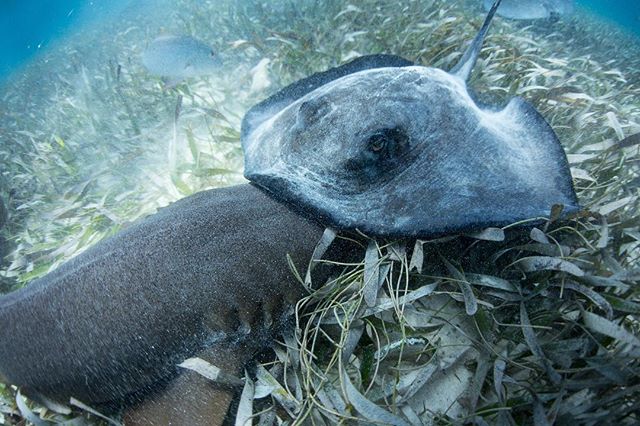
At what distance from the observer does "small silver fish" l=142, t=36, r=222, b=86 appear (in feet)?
16.5

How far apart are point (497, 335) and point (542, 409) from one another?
1.66 feet

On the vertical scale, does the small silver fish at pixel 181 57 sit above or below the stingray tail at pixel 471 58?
above

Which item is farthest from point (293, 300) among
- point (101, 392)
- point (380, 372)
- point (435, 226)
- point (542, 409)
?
point (542, 409)

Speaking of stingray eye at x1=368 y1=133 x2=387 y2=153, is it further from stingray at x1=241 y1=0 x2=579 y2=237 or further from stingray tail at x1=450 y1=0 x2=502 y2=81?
stingray tail at x1=450 y1=0 x2=502 y2=81

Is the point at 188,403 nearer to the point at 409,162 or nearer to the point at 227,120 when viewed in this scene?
the point at 409,162

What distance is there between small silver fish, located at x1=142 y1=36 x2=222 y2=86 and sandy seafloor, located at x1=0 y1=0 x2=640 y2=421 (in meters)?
0.59

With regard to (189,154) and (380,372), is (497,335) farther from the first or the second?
(189,154)

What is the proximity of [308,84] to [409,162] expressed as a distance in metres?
1.99

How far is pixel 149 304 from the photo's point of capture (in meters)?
2.05

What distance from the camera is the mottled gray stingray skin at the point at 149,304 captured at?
78.6 inches

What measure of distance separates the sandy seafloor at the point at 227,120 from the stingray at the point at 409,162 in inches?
30.2

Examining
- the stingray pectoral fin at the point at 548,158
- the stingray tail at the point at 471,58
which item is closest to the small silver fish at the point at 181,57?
the stingray tail at the point at 471,58

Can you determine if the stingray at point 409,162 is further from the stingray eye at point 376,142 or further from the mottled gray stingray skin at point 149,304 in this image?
the mottled gray stingray skin at point 149,304

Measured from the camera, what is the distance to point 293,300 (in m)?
2.36
